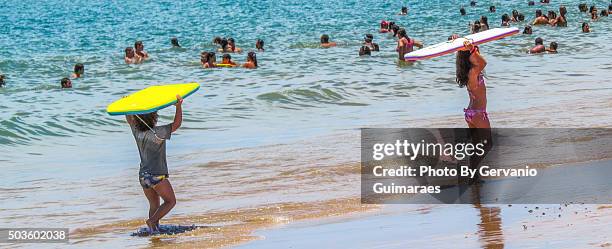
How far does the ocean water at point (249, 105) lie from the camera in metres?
11.2

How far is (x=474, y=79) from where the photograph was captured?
9672 mm

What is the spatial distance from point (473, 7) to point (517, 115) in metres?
30.5

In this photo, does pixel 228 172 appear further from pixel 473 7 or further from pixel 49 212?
pixel 473 7

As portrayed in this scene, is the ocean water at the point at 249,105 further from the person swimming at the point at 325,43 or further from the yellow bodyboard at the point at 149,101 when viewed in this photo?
the yellow bodyboard at the point at 149,101

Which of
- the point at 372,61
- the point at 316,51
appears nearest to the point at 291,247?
the point at 372,61

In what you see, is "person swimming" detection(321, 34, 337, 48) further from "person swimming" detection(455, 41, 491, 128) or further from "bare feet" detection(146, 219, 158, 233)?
"bare feet" detection(146, 219, 158, 233)

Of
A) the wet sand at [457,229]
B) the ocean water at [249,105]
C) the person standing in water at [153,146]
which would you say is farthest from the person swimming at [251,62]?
the person standing in water at [153,146]

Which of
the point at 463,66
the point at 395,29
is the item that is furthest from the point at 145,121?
the point at 395,29

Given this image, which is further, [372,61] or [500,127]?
[372,61]

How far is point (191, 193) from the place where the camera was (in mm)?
11031

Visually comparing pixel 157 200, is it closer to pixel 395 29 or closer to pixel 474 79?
pixel 474 79

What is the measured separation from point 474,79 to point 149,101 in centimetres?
285

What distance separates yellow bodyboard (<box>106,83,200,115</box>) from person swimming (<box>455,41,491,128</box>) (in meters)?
2.39

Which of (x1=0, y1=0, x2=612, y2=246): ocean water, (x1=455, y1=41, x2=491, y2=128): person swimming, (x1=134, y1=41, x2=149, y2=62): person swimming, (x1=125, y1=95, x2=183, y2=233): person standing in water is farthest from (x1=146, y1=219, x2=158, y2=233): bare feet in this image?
(x1=134, y1=41, x2=149, y2=62): person swimming
